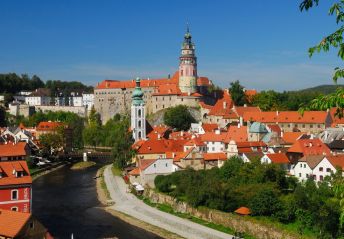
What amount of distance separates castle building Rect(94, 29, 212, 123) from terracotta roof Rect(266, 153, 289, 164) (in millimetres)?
34376

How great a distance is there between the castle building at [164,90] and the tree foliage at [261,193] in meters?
35.9

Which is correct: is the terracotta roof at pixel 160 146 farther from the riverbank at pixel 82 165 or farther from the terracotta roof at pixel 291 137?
the riverbank at pixel 82 165

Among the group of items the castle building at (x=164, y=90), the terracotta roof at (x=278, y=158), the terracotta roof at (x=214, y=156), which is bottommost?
the terracotta roof at (x=214, y=156)

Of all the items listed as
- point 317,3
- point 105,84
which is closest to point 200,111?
point 105,84

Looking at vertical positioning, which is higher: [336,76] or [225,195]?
[336,76]

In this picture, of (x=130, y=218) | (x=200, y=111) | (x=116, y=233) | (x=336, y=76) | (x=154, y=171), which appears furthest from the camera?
(x=200, y=111)

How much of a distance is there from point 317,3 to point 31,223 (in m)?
14.9

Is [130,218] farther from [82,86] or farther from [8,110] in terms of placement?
[82,86]

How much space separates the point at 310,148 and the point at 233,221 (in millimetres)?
11601

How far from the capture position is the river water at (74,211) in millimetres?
26703

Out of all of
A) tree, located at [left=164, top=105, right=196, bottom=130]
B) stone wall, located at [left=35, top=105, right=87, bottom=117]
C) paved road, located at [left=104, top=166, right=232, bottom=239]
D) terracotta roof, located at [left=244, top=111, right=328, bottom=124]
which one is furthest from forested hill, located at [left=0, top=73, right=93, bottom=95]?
paved road, located at [left=104, top=166, right=232, bottom=239]

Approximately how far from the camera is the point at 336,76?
19.6 feet

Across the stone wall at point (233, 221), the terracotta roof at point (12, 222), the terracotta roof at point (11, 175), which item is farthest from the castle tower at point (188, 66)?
the terracotta roof at point (12, 222)

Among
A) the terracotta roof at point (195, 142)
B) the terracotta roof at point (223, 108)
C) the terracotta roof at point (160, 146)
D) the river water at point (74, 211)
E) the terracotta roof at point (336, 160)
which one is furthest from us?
the terracotta roof at point (223, 108)
